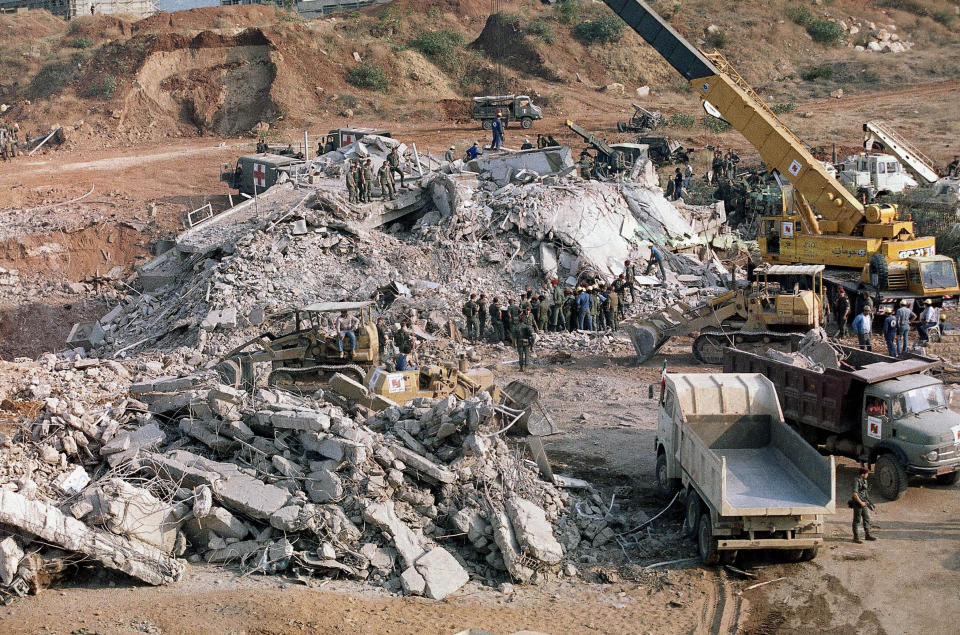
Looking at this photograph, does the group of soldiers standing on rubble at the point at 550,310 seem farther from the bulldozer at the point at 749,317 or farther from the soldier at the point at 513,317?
Result: the bulldozer at the point at 749,317

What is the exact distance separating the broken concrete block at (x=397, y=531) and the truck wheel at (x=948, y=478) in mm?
7179

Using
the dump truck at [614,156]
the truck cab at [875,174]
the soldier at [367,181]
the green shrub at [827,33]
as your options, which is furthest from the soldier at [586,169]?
the green shrub at [827,33]

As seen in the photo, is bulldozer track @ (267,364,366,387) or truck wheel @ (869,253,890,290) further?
truck wheel @ (869,253,890,290)

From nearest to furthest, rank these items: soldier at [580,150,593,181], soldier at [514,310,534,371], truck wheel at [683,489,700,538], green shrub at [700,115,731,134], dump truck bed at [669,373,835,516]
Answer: dump truck bed at [669,373,835,516], truck wheel at [683,489,700,538], soldier at [514,310,534,371], soldier at [580,150,593,181], green shrub at [700,115,731,134]

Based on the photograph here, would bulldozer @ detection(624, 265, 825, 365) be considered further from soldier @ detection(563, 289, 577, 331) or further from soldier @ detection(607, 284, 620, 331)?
soldier @ detection(563, 289, 577, 331)

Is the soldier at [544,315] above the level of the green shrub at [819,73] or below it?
below

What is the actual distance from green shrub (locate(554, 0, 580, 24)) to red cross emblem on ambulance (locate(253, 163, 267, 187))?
90.9 feet

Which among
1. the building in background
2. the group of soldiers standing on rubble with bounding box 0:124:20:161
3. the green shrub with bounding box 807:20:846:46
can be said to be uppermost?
the green shrub with bounding box 807:20:846:46

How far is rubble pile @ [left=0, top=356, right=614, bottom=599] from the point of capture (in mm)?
9945

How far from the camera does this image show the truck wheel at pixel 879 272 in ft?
66.4

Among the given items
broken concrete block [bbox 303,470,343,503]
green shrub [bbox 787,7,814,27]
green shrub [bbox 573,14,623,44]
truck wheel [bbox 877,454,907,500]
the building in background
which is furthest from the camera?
the building in background

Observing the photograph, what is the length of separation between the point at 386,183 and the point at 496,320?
6008 millimetres

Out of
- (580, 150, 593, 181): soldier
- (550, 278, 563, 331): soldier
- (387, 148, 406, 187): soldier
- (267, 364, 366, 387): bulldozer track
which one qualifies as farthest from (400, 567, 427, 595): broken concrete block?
(580, 150, 593, 181): soldier

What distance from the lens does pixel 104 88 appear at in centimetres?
4253
